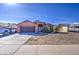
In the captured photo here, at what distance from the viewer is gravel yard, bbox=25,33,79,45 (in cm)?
383

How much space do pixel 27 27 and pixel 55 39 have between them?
1.79 feet

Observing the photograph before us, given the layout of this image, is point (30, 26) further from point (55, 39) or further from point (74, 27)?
point (74, 27)

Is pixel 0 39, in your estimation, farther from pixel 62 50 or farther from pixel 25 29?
pixel 62 50

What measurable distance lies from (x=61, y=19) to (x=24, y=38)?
735 mm

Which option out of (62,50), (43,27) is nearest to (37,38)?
(43,27)

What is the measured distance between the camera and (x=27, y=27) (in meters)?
3.91

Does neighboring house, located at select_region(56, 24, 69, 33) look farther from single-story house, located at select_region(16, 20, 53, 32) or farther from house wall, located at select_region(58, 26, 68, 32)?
single-story house, located at select_region(16, 20, 53, 32)

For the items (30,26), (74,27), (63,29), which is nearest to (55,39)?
(63,29)

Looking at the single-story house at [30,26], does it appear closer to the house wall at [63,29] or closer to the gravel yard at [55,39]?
the gravel yard at [55,39]

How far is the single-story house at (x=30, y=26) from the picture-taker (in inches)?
152

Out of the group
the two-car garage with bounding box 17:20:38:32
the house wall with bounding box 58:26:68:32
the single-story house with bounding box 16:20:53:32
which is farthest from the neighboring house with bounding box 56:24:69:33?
the two-car garage with bounding box 17:20:38:32

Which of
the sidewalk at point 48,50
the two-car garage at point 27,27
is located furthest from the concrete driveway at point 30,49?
the two-car garage at point 27,27

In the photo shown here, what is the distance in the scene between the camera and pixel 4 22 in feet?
12.5

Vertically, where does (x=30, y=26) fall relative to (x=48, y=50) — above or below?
above
